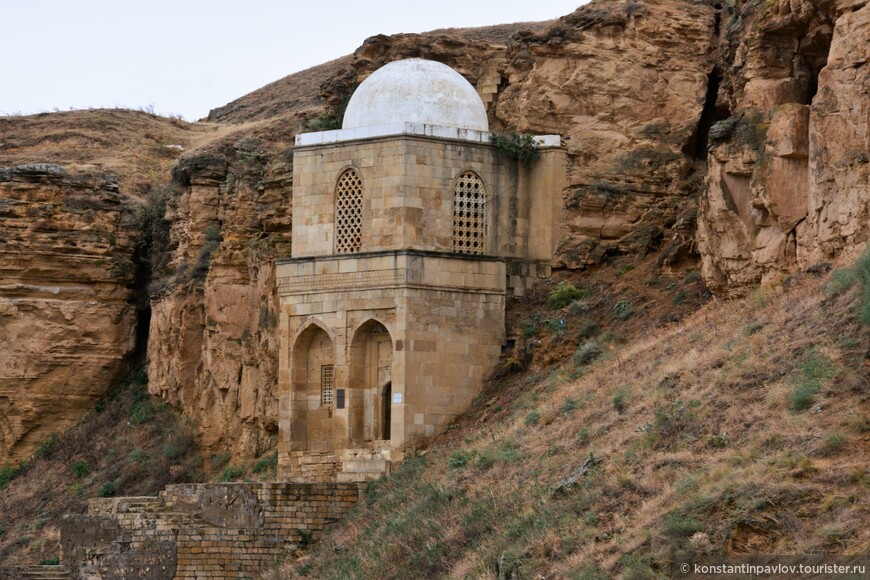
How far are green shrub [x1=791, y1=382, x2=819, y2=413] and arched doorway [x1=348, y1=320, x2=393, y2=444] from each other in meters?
12.5

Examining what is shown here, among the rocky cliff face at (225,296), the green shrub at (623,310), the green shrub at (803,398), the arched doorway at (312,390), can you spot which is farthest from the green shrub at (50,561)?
the green shrub at (803,398)

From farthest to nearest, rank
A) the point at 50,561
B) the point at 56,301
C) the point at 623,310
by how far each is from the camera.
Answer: the point at 56,301 → the point at 50,561 → the point at 623,310

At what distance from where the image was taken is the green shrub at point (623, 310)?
3106 cm

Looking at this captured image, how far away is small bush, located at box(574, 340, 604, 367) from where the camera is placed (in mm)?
29953

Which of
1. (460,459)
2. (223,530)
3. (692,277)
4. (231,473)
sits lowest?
(223,530)

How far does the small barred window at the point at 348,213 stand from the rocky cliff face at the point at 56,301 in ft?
31.5

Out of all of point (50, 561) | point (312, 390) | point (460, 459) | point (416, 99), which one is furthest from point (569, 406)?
point (50, 561)

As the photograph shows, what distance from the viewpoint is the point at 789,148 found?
89.0 feet

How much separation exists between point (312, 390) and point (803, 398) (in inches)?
553

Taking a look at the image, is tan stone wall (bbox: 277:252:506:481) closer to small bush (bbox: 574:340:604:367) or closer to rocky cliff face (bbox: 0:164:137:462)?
small bush (bbox: 574:340:604:367)

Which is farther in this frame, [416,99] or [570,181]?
[570,181]

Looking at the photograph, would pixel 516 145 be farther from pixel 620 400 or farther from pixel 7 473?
pixel 7 473

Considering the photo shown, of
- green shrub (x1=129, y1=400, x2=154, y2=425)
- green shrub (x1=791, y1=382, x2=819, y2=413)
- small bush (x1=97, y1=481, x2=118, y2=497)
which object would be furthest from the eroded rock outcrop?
green shrub (x1=791, y1=382, x2=819, y2=413)

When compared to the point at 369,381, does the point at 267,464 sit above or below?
below
